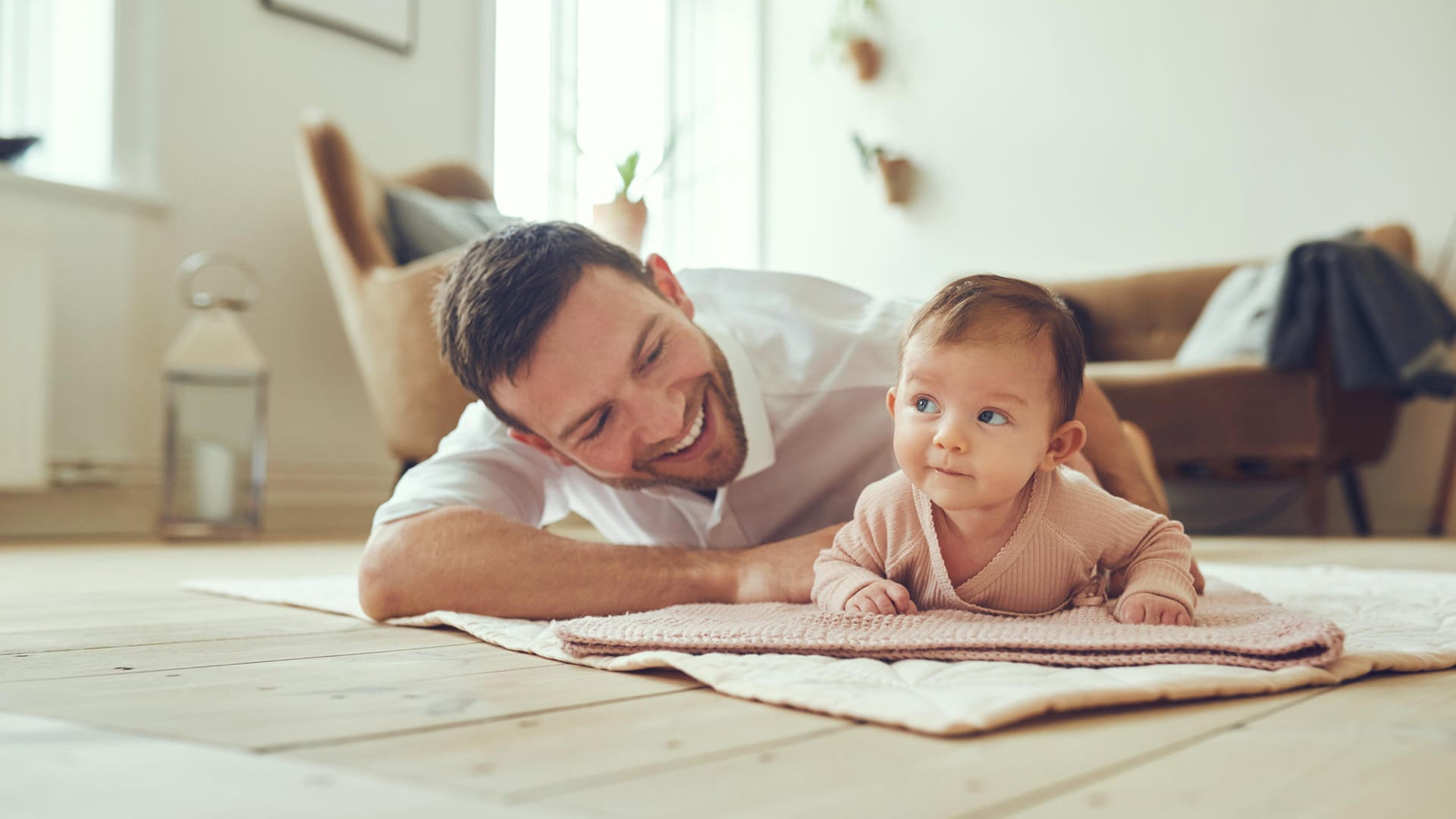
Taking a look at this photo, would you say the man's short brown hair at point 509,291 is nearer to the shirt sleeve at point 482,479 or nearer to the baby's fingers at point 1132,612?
the shirt sleeve at point 482,479

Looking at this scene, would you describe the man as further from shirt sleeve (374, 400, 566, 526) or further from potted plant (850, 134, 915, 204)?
potted plant (850, 134, 915, 204)

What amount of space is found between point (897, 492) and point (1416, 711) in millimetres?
479

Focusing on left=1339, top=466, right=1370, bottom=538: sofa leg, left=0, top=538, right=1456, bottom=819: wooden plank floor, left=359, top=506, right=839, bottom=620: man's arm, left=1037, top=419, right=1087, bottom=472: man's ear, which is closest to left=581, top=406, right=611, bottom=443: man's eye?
left=359, top=506, right=839, bottom=620: man's arm

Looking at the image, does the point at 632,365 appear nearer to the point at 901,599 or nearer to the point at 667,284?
the point at 667,284

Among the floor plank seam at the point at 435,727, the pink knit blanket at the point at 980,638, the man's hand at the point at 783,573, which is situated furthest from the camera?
the man's hand at the point at 783,573

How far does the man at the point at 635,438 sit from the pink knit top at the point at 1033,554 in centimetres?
11

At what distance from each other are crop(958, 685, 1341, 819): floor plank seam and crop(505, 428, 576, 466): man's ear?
847mm

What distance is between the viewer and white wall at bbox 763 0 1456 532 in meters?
3.78

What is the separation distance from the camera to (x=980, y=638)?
36.2 inches

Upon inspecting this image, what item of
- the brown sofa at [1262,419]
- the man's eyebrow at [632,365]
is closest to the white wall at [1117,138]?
the brown sofa at [1262,419]

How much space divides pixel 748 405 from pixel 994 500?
48cm

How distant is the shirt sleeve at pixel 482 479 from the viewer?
1.34m

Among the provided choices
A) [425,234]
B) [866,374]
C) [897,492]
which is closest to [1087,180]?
[425,234]

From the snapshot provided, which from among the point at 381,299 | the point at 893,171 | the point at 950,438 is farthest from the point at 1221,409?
the point at 950,438
